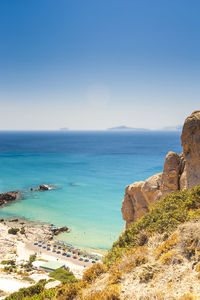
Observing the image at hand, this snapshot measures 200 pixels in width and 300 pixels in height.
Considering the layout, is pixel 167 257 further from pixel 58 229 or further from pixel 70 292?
pixel 58 229

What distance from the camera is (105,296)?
725cm

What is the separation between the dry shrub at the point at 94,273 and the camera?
9523 millimetres

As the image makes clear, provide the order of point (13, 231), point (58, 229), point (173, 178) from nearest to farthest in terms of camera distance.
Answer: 1. point (173, 178)
2. point (13, 231)
3. point (58, 229)

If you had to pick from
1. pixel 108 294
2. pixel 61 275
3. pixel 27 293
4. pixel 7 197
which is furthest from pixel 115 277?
pixel 7 197

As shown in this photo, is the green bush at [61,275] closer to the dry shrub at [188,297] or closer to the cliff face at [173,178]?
the cliff face at [173,178]

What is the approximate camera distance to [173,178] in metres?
20.2

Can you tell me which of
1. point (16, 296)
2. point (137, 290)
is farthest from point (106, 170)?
point (137, 290)

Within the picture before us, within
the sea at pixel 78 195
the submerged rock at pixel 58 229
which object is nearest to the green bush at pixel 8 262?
the sea at pixel 78 195

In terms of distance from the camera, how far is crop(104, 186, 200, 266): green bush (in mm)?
10531

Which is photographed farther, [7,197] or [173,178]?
[7,197]

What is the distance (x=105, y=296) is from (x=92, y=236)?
36.3 meters

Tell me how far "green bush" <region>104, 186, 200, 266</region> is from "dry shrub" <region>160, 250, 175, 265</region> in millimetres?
1675

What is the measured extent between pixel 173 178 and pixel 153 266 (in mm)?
12964

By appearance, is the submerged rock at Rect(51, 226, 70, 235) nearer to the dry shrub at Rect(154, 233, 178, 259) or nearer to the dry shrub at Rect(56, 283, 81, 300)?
the dry shrub at Rect(56, 283, 81, 300)
